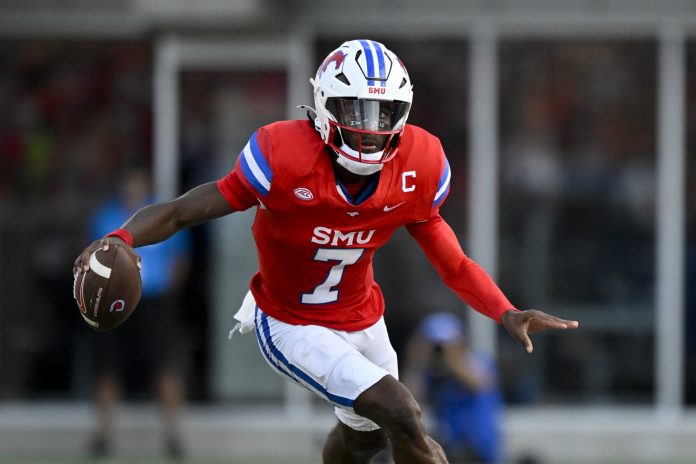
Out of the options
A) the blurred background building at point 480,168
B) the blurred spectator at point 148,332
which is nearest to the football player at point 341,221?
the blurred spectator at point 148,332

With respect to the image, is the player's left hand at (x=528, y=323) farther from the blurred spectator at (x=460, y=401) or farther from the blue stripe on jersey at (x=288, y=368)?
the blurred spectator at (x=460, y=401)

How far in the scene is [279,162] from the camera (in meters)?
5.63

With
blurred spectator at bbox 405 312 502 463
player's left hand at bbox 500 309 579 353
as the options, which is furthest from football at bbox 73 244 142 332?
blurred spectator at bbox 405 312 502 463

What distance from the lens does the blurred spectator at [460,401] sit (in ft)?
28.5

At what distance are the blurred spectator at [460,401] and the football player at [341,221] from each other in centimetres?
260

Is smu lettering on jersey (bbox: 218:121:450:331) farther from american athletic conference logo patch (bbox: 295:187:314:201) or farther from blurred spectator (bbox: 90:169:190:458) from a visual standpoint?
blurred spectator (bbox: 90:169:190:458)

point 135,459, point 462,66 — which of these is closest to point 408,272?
point 462,66

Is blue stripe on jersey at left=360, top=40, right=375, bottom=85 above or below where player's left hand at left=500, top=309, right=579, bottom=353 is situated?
above

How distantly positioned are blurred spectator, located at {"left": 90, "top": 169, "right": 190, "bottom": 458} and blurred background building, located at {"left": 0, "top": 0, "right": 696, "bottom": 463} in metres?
0.34

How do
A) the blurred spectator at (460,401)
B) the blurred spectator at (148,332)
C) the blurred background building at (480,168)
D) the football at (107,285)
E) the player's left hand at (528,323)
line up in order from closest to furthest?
the football at (107,285)
the player's left hand at (528,323)
the blurred spectator at (460,401)
the blurred spectator at (148,332)
the blurred background building at (480,168)

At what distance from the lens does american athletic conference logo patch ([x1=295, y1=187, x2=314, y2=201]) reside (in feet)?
18.5

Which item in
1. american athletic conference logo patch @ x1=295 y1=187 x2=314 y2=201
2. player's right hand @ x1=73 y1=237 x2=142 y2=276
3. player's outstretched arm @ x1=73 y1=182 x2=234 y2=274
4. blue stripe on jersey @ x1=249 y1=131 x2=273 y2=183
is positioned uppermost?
blue stripe on jersey @ x1=249 y1=131 x2=273 y2=183

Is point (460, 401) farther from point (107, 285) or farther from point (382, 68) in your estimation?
point (107, 285)

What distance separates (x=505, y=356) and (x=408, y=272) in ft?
2.93
